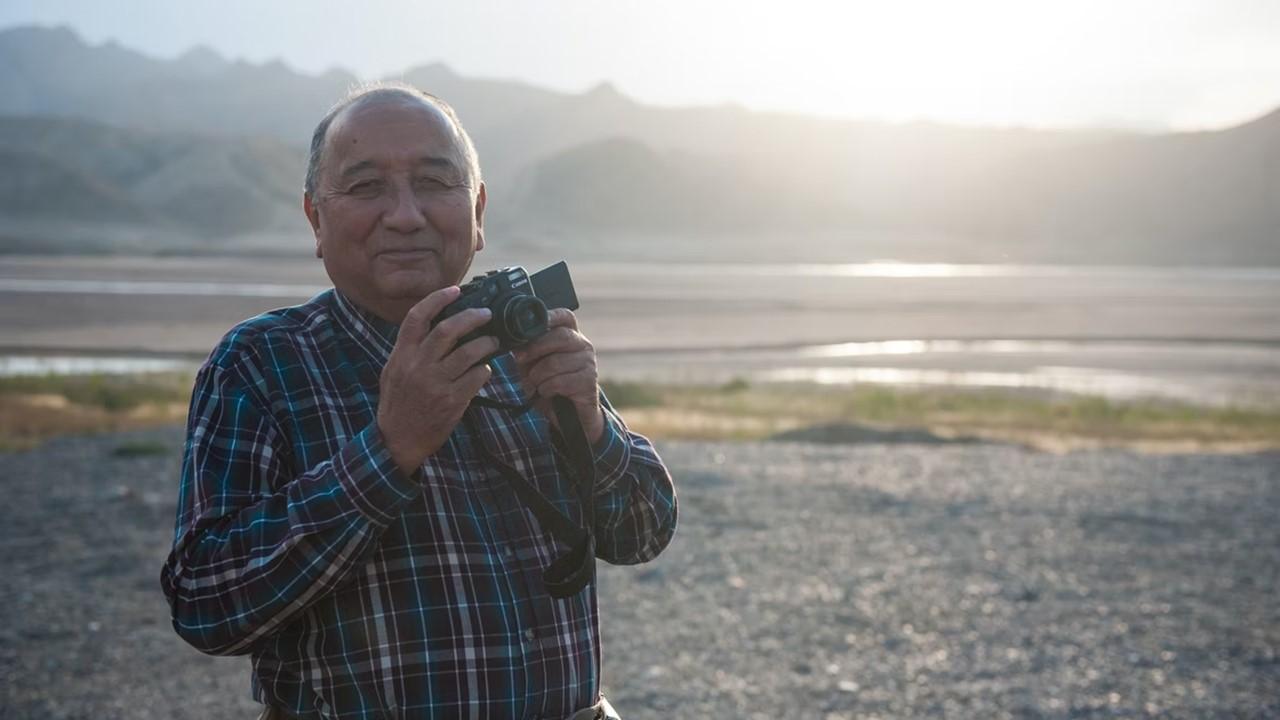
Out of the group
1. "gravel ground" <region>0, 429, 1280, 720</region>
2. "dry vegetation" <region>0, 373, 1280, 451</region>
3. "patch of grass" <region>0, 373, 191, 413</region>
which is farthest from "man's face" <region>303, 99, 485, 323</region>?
"patch of grass" <region>0, 373, 191, 413</region>

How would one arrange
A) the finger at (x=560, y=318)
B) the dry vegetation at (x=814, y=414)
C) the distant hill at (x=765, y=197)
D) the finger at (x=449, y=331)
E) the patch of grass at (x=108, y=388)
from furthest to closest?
1. the distant hill at (x=765, y=197)
2. the patch of grass at (x=108, y=388)
3. the dry vegetation at (x=814, y=414)
4. the finger at (x=560, y=318)
5. the finger at (x=449, y=331)

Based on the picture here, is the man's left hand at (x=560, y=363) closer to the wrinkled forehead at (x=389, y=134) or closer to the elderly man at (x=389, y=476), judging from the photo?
the elderly man at (x=389, y=476)

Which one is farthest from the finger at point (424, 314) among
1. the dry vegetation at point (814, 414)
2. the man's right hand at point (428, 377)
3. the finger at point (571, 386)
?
the dry vegetation at point (814, 414)

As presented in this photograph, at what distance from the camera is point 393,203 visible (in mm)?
1732

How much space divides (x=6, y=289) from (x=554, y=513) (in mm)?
48964

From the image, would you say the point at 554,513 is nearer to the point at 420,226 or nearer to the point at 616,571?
the point at 420,226

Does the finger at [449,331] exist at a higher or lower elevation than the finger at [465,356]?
higher

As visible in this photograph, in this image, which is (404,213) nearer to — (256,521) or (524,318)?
(524,318)

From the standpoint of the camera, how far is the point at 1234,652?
21.0 ft

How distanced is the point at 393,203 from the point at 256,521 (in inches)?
19.4

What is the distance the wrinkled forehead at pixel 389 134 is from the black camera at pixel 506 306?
26cm

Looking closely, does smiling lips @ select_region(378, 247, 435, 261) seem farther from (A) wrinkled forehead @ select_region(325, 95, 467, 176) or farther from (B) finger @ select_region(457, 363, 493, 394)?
(B) finger @ select_region(457, 363, 493, 394)

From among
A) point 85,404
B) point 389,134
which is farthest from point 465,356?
point 85,404

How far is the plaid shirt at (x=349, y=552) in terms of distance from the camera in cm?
154
